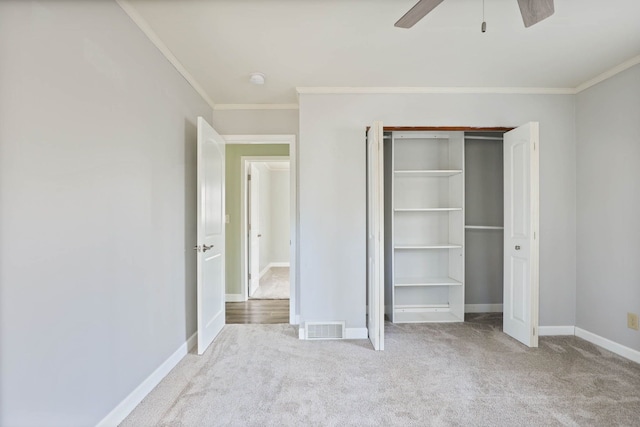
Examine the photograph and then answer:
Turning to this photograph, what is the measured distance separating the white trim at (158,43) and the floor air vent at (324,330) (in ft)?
8.30

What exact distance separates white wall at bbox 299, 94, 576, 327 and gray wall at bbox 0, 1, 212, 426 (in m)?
1.32

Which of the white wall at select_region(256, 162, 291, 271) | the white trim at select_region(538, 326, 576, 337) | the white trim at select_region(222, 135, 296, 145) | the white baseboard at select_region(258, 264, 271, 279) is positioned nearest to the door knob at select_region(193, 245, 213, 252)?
the white trim at select_region(222, 135, 296, 145)

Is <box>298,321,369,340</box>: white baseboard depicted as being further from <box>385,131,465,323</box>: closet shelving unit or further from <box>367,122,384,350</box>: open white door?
<box>385,131,465,323</box>: closet shelving unit

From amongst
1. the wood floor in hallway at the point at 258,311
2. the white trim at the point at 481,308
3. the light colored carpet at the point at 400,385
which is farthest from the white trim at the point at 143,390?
the white trim at the point at 481,308

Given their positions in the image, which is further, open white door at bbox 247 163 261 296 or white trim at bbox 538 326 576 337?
open white door at bbox 247 163 261 296

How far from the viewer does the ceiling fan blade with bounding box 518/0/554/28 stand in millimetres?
1467

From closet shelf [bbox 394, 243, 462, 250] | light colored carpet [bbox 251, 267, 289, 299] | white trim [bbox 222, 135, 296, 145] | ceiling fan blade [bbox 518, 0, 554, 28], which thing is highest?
ceiling fan blade [bbox 518, 0, 554, 28]

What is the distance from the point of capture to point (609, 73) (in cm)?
276

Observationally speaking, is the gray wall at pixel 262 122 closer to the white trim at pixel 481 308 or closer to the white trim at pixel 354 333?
the white trim at pixel 354 333

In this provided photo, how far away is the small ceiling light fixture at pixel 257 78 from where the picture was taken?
2.80m

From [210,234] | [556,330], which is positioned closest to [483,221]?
[556,330]

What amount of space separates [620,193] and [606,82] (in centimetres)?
102

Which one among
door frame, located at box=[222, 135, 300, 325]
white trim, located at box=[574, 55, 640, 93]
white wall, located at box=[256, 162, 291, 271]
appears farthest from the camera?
white wall, located at box=[256, 162, 291, 271]

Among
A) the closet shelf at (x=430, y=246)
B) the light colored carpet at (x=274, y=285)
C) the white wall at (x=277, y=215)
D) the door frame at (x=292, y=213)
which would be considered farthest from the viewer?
the white wall at (x=277, y=215)
